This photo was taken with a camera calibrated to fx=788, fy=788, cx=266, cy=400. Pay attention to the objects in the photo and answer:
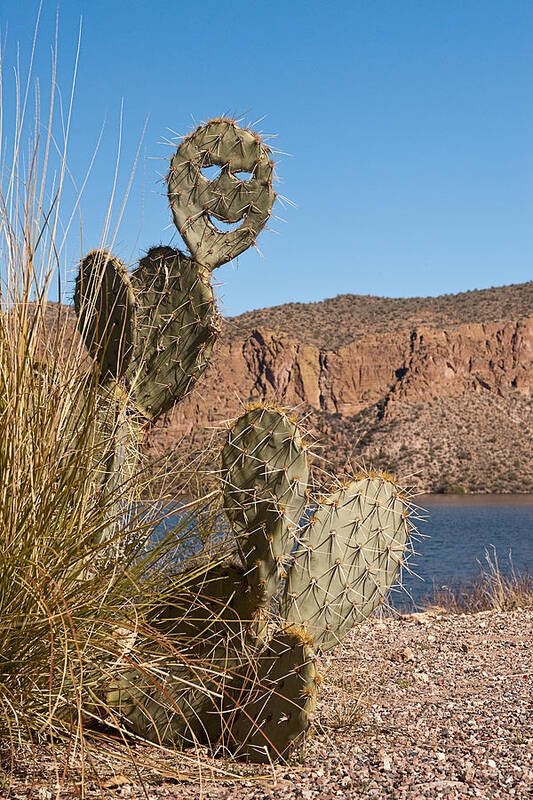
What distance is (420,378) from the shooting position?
50344mm

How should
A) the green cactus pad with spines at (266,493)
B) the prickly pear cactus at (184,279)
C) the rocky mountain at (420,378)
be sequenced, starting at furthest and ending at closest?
1. the rocky mountain at (420,378)
2. the prickly pear cactus at (184,279)
3. the green cactus pad with spines at (266,493)

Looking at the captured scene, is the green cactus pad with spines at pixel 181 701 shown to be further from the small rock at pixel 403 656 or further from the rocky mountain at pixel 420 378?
the rocky mountain at pixel 420 378

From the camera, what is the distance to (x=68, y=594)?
259 centimetres

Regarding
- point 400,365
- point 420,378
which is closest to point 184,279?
point 420,378

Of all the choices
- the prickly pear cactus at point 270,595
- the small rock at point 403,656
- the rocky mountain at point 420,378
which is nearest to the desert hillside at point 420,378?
the rocky mountain at point 420,378

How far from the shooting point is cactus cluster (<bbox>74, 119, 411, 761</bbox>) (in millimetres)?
3488

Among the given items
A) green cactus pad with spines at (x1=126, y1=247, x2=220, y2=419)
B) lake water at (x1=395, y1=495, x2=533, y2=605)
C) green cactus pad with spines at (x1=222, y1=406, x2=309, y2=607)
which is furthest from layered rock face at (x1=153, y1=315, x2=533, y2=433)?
green cactus pad with spines at (x1=222, y1=406, x2=309, y2=607)

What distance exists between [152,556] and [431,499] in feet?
135

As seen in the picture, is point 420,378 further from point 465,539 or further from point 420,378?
point 465,539

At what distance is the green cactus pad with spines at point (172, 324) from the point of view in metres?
5.07

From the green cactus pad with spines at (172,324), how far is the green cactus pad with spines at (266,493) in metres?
1.47

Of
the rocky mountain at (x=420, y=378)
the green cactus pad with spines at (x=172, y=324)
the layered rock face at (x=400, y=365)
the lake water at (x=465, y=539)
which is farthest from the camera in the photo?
the layered rock face at (x=400, y=365)

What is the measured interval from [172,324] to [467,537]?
22608 millimetres

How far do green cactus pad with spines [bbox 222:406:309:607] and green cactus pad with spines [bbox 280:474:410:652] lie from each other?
24 cm
